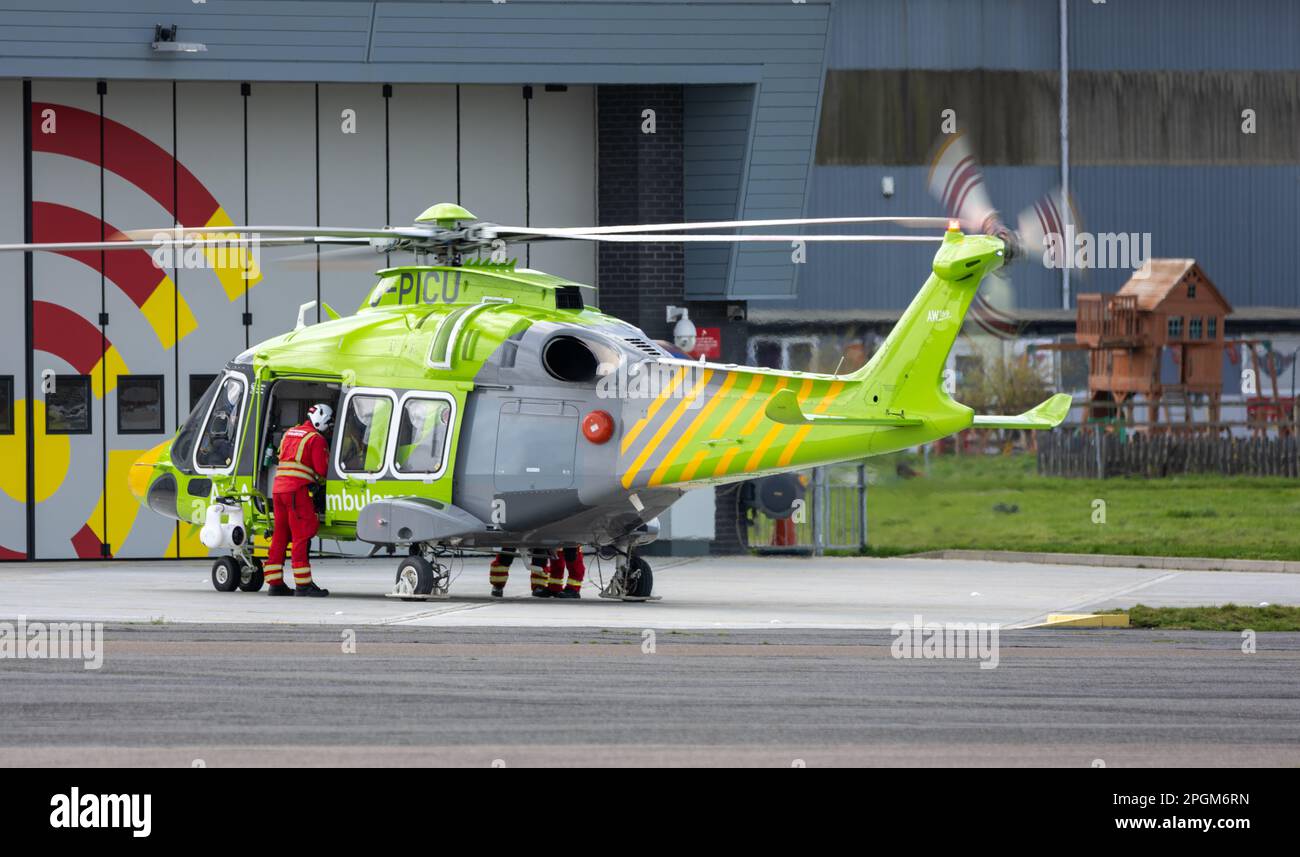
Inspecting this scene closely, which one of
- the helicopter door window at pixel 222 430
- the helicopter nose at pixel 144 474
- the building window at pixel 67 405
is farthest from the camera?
the building window at pixel 67 405

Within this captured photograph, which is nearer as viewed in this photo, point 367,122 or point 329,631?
point 329,631

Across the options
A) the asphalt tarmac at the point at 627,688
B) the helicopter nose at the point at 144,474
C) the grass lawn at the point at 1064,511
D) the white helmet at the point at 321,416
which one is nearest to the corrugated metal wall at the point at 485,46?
the grass lawn at the point at 1064,511

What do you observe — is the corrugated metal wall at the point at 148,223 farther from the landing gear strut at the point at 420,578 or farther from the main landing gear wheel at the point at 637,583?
the main landing gear wheel at the point at 637,583

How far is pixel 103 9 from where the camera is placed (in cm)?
2419

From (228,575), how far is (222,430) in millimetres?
1511

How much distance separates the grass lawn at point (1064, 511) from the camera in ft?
96.7

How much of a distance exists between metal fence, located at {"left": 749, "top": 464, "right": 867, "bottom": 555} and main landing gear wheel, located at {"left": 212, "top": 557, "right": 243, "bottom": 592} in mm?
8851

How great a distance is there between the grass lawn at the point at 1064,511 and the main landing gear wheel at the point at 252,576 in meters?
10.1

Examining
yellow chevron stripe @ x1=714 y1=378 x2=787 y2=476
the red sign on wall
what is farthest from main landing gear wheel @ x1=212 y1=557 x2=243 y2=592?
the red sign on wall

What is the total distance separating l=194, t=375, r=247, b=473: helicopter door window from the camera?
19.9 metres

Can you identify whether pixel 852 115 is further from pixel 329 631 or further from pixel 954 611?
pixel 329 631

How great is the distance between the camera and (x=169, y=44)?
24188 millimetres

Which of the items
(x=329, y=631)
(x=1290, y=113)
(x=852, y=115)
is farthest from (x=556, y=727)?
(x=1290, y=113)

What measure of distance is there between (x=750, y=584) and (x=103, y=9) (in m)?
10.9
